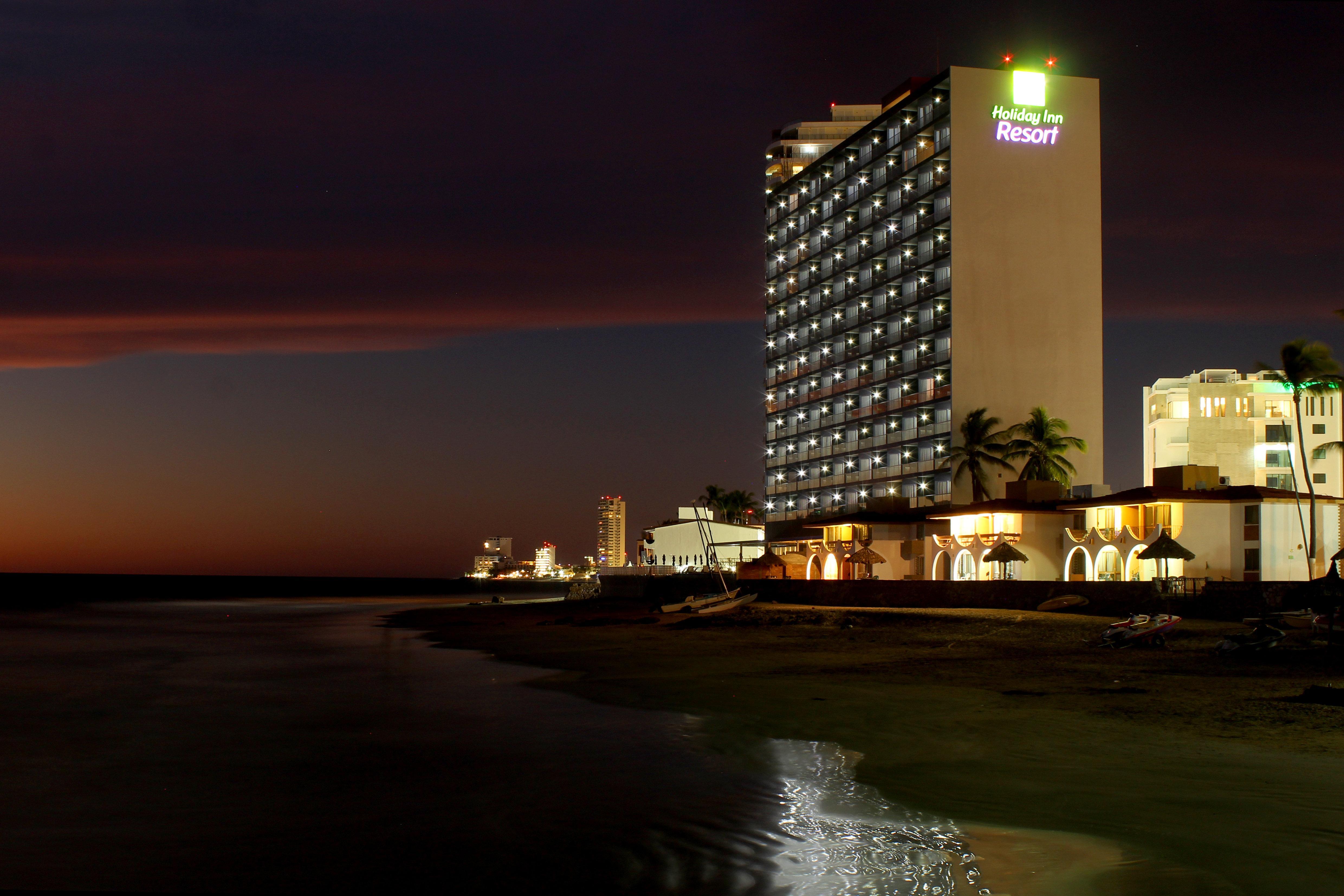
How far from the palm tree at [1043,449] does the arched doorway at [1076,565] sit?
18.4 meters

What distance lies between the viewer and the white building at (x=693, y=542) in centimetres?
12394

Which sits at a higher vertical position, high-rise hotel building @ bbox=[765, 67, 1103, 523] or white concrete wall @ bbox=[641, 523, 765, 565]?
high-rise hotel building @ bbox=[765, 67, 1103, 523]

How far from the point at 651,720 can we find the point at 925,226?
83.5 meters

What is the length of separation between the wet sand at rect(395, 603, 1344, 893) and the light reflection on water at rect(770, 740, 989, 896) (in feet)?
1.47

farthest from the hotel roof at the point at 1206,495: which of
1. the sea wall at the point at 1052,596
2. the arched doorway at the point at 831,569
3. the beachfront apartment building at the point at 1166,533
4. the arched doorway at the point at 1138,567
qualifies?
the arched doorway at the point at 831,569

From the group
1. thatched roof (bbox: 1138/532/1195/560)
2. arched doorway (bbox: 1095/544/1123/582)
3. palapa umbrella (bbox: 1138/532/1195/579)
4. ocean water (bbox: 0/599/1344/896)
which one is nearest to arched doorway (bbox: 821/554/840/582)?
arched doorway (bbox: 1095/544/1123/582)

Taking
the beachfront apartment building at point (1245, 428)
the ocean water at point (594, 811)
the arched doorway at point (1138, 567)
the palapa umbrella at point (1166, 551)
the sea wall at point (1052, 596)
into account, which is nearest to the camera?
the ocean water at point (594, 811)

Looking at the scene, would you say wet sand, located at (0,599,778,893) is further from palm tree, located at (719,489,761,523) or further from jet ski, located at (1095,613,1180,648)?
Result: palm tree, located at (719,489,761,523)

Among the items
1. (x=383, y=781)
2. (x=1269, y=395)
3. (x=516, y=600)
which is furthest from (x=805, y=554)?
(x=383, y=781)

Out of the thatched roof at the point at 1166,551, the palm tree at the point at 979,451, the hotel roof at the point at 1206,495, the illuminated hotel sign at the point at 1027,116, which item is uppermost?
the illuminated hotel sign at the point at 1027,116

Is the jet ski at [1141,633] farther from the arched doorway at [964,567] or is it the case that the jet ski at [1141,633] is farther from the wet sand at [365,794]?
the arched doorway at [964,567]

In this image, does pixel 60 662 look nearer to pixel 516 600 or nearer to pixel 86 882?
pixel 86 882

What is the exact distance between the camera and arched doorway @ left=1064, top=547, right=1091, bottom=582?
6334cm

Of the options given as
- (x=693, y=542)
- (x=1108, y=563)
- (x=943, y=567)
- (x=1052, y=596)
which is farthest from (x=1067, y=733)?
(x=693, y=542)
